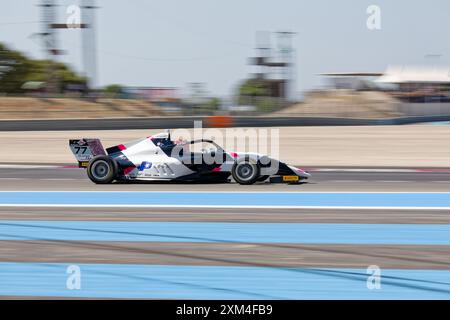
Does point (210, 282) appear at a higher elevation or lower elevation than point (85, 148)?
lower

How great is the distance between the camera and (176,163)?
13.5 metres

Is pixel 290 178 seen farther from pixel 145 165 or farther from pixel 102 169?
pixel 102 169

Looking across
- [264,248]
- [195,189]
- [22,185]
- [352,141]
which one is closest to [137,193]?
[195,189]

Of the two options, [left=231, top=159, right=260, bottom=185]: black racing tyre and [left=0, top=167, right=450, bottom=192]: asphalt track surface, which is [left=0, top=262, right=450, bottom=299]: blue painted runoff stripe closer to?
[left=0, top=167, right=450, bottom=192]: asphalt track surface

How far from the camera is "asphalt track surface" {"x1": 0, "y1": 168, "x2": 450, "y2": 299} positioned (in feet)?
20.9

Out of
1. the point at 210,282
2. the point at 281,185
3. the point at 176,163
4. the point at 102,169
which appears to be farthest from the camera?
the point at 281,185

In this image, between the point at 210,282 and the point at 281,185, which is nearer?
the point at 210,282

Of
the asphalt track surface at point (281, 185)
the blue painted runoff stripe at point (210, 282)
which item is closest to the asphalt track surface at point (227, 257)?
the blue painted runoff stripe at point (210, 282)

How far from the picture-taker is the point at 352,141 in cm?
2670

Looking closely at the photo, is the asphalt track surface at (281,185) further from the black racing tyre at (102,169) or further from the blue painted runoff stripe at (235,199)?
the blue painted runoff stripe at (235,199)

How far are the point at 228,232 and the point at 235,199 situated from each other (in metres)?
3.11

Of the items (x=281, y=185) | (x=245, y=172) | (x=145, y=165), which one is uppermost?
(x=145, y=165)

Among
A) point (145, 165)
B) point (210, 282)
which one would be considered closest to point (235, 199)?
point (145, 165)
